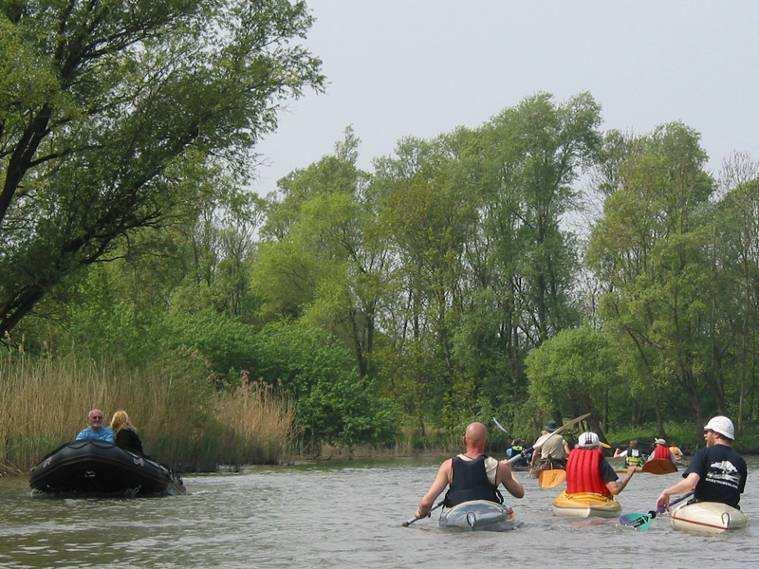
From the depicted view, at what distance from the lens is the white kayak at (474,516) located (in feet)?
48.5

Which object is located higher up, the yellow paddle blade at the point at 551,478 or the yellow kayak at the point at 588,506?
the yellow paddle blade at the point at 551,478

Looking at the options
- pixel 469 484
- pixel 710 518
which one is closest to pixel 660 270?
pixel 710 518

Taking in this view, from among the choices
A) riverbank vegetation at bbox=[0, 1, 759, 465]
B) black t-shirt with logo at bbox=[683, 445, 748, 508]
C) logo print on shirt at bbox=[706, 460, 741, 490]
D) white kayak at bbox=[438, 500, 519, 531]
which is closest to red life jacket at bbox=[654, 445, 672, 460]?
riverbank vegetation at bbox=[0, 1, 759, 465]

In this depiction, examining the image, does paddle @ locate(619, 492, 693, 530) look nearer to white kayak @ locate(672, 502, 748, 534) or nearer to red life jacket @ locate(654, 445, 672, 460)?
white kayak @ locate(672, 502, 748, 534)

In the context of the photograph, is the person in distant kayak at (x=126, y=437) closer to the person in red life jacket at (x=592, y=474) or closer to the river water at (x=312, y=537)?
the river water at (x=312, y=537)

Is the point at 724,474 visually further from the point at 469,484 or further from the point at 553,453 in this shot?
the point at 553,453

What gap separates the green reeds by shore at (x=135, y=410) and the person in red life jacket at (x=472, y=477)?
1317cm

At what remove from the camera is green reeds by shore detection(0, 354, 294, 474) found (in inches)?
1016

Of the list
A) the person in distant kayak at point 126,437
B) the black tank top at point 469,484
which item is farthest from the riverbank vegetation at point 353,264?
the black tank top at point 469,484

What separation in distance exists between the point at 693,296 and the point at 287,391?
1708 centimetres

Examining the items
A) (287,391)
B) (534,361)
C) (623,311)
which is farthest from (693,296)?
(287,391)

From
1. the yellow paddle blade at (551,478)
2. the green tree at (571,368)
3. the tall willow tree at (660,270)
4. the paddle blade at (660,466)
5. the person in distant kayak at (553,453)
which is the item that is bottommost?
the yellow paddle blade at (551,478)

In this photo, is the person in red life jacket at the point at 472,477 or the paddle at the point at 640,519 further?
the paddle at the point at 640,519

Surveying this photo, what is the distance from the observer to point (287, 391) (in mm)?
44250
